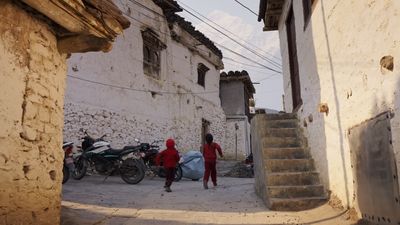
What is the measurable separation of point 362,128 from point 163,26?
1350cm

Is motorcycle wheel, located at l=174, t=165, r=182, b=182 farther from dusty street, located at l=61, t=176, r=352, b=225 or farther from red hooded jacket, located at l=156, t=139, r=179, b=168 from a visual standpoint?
dusty street, located at l=61, t=176, r=352, b=225

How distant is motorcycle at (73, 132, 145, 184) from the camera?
976 centimetres

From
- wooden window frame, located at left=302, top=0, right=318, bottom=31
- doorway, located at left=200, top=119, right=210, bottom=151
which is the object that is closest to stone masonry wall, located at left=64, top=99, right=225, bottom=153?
doorway, located at left=200, top=119, right=210, bottom=151

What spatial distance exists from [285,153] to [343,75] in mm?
2533

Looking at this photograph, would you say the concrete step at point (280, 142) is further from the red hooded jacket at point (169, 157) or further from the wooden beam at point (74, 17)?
the wooden beam at point (74, 17)

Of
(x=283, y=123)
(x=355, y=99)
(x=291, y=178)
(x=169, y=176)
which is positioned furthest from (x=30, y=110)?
(x=283, y=123)

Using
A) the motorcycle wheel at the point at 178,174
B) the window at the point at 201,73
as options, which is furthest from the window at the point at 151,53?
the motorcycle wheel at the point at 178,174

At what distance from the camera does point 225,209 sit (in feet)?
20.6

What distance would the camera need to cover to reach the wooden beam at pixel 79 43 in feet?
13.6

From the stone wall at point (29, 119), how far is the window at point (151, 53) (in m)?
11.3

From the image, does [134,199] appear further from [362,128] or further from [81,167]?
[362,128]

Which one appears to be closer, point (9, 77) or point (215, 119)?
point (9, 77)

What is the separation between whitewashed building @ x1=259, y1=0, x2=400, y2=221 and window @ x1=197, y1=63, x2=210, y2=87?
12.6 m

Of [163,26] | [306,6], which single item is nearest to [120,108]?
[163,26]
